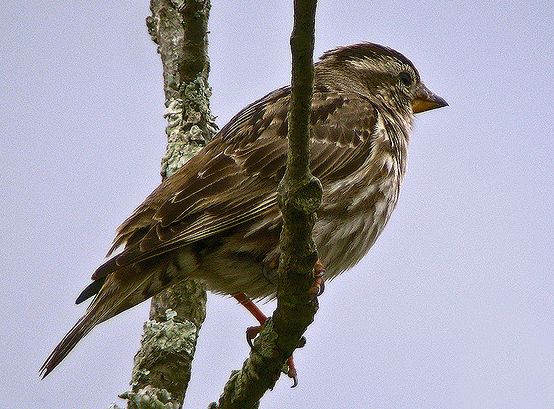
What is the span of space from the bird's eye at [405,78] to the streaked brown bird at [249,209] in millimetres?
1117

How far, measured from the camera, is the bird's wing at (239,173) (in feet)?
18.5

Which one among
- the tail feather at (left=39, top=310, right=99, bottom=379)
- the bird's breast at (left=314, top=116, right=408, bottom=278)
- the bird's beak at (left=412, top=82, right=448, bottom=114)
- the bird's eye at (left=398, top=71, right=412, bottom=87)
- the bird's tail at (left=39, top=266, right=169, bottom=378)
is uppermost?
the bird's eye at (left=398, top=71, right=412, bottom=87)

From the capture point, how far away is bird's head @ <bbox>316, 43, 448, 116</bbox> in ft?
26.3

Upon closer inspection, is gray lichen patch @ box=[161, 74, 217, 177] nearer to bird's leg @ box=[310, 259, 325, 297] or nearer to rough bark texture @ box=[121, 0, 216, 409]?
rough bark texture @ box=[121, 0, 216, 409]

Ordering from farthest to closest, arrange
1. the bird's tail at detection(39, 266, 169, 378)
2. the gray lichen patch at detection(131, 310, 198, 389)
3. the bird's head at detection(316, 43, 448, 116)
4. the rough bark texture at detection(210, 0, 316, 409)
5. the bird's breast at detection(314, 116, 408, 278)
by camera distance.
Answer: the bird's head at detection(316, 43, 448, 116)
the bird's breast at detection(314, 116, 408, 278)
the gray lichen patch at detection(131, 310, 198, 389)
the bird's tail at detection(39, 266, 169, 378)
the rough bark texture at detection(210, 0, 316, 409)

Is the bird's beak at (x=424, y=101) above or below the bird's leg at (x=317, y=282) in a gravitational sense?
above

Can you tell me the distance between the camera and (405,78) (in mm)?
8164

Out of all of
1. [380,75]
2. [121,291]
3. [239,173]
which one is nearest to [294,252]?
[121,291]

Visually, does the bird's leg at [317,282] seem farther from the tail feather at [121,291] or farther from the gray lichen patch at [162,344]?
the gray lichen patch at [162,344]

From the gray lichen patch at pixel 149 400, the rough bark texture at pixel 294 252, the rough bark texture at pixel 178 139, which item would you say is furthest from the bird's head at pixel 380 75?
the gray lichen patch at pixel 149 400

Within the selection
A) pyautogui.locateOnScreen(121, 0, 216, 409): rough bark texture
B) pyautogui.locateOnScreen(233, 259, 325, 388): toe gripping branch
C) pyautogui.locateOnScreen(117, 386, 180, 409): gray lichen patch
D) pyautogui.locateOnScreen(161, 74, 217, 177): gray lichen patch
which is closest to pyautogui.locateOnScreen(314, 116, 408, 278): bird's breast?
pyautogui.locateOnScreen(233, 259, 325, 388): toe gripping branch

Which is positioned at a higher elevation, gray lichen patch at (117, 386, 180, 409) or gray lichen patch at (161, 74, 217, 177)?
gray lichen patch at (161, 74, 217, 177)

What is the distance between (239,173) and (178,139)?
108cm

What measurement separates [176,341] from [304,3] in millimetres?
2759
